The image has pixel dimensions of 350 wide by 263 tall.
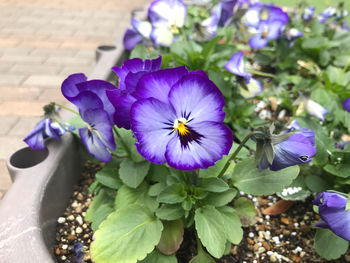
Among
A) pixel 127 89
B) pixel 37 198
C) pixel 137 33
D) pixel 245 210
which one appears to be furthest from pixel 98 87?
pixel 137 33

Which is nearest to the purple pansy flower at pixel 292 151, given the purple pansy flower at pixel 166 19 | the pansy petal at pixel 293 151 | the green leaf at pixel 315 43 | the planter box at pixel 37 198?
the pansy petal at pixel 293 151

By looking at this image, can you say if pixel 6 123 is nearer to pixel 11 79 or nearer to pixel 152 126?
pixel 11 79

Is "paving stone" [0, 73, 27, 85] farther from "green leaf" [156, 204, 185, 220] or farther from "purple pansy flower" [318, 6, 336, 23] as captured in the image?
"purple pansy flower" [318, 6, 336, 23]

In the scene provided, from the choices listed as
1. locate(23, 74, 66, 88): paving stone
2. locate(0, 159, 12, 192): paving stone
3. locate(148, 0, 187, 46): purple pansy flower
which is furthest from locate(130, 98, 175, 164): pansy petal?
locate(23, 74, 66, 88): paving stone

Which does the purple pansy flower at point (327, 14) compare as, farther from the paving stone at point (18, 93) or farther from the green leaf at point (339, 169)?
the paving stone at point (18, 93)

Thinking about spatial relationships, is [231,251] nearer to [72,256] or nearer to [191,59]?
[72,256]

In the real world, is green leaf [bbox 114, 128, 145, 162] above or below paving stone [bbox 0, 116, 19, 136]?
above
